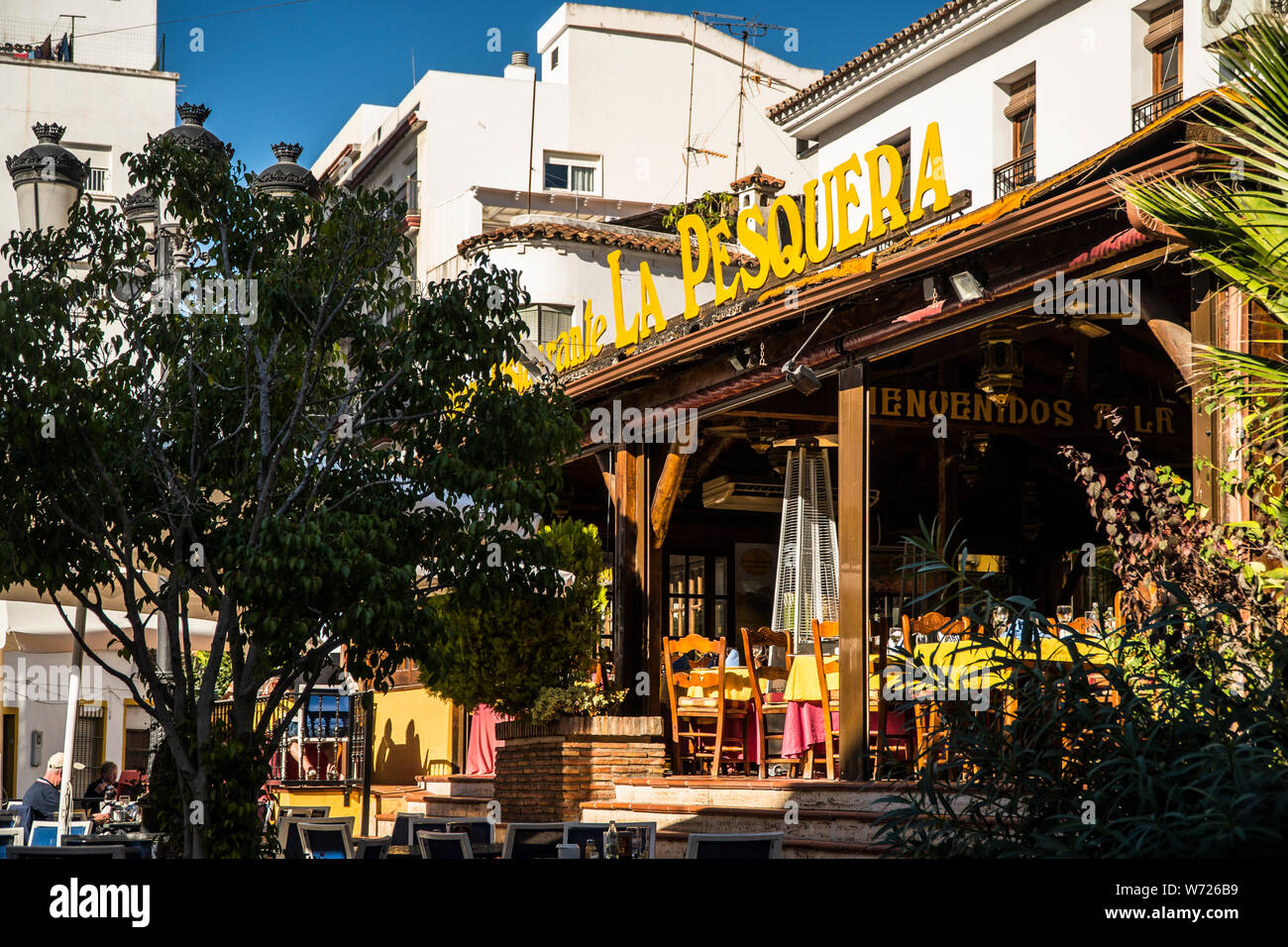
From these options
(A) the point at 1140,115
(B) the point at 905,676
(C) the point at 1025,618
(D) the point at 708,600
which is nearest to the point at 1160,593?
(B) the point at 905,676

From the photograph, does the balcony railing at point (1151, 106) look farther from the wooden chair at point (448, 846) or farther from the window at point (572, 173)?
the window at point (572, 173)

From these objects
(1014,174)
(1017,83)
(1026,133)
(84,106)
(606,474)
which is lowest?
(606,474)

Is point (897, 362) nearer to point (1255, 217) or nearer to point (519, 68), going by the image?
point (1255, 217)

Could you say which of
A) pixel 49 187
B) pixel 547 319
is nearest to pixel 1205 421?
pixel 49 187

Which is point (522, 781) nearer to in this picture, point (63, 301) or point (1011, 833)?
point (63, 301)

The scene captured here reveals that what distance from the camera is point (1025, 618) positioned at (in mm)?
5383

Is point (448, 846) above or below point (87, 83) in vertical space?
below

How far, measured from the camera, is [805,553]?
13812 millimetres

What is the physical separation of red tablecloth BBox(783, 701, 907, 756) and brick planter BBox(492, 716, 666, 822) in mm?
1614

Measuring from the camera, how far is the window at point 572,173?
3912 cm

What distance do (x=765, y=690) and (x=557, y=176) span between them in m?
28.2

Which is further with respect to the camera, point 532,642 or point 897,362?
point 532,642

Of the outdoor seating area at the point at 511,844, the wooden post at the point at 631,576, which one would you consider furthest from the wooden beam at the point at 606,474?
the outdoor seating area at the point at 511,844

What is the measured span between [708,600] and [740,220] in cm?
802
